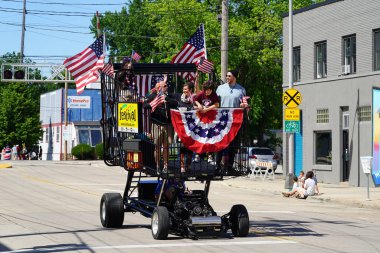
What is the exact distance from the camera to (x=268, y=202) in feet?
87.2

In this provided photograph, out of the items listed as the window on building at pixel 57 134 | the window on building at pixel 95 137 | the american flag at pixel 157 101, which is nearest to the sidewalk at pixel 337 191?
the american flag at pixel 157 101

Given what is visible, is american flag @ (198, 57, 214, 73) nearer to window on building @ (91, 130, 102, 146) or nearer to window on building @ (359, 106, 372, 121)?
window on building @ (359, 106, 372, 121)

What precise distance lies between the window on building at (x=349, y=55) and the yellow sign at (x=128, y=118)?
2296cm

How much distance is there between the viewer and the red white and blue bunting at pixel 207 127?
48.2 feet

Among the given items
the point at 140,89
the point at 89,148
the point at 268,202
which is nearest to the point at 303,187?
the point at 268,202

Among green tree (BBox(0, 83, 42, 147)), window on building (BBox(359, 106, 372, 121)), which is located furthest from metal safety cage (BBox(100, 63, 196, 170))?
green tree (BBox(0, 83, 42, 147))

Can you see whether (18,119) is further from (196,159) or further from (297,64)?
(196,159)

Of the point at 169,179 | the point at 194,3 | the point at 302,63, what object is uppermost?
the point at 194,3

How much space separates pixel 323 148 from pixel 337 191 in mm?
7332

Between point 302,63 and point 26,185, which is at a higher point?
point 302,63

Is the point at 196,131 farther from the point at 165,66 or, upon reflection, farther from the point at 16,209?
the point at 16,209

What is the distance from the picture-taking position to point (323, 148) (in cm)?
3947

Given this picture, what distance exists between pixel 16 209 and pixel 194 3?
4041cm

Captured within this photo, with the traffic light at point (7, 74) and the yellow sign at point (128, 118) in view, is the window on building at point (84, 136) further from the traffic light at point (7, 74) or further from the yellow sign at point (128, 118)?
the yellow sign at point (128, 118)
